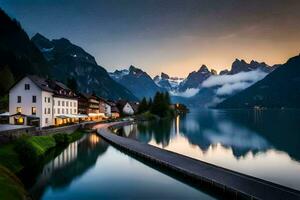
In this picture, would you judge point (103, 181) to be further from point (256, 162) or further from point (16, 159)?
point (256, 162)

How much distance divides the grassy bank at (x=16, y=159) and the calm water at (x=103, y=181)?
8.50ft

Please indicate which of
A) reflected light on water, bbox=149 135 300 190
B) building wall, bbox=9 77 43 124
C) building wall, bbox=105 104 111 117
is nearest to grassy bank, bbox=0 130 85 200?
building wall, bbox=9 77 43 124

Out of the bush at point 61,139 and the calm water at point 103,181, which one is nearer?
the calm water at point 103,181

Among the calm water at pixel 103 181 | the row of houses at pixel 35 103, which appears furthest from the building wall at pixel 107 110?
the calm water at pixel 103 181

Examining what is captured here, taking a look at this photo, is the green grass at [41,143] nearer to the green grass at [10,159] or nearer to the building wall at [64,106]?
the green grass at [10,159]

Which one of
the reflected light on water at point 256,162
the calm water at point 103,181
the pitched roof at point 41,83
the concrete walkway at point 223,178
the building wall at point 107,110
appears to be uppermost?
the pitched roof at point 41,83

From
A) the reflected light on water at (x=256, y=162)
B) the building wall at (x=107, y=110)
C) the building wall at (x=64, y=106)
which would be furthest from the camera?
the building wall at (x=107, y=110)

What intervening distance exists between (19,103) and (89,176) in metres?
48.1

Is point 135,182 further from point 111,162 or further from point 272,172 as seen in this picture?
point 272,172

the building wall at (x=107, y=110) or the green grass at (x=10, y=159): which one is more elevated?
the building wall at (x=107, y=110)

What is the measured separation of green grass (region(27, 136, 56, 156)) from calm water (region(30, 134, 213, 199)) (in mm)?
3182

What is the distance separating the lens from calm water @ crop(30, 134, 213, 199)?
3394cm

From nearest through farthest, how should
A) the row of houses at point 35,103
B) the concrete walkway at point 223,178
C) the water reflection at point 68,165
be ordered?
the concrete walkway at point 223,178 < the water reflection at point 68,165 < the row of houses at point 35,103

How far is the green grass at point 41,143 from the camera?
173ft
